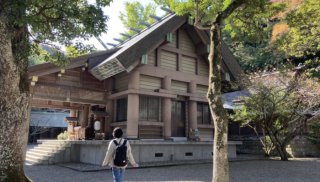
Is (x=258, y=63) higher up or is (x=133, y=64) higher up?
(x=258, y=63)

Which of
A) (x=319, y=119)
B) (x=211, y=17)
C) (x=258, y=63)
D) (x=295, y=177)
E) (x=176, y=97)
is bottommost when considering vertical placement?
(x=295, y=177)

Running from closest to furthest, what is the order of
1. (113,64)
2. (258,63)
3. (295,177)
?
(295,177), (113,64), (258,63)

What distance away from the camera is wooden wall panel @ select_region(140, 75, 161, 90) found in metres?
13.7

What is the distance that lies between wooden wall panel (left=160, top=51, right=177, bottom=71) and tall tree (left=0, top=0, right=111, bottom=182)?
7882 mm

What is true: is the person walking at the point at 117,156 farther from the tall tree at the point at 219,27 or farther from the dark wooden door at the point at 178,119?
the dark wooden door at the point at 178,119

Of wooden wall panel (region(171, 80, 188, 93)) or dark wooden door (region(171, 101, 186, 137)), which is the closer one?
dark wooden door (region(171, 101, 186, 137))

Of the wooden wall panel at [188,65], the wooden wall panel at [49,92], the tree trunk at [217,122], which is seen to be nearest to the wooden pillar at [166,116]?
the wooden wall panel at [188,65]

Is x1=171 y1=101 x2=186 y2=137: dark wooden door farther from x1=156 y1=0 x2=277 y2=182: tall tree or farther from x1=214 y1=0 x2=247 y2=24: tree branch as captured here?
x1=214 y1=0 x2=247 y2=24: tree branch

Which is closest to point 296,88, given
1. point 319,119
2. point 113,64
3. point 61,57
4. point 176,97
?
point 319,119

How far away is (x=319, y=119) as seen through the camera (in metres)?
16.0

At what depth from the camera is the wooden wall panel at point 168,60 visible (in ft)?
47.8

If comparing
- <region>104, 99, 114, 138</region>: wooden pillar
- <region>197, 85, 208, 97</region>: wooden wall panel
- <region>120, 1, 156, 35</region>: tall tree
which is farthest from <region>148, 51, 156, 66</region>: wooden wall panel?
<region>120, 1, 156, 35</region>: tall tree

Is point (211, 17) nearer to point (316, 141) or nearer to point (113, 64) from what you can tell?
point (113, 64)

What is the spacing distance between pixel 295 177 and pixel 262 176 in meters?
0.99
